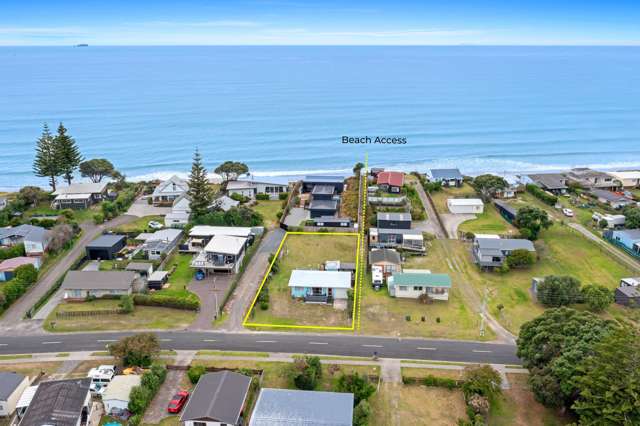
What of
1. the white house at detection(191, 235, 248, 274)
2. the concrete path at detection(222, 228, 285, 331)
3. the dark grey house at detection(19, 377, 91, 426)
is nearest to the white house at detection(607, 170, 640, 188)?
the concrete path at detection(222, 228, 285, 331)

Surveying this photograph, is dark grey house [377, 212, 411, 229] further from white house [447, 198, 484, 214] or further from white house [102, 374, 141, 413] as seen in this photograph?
white house [102, 374, 141, 413]

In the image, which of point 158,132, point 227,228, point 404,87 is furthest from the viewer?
point 404,87

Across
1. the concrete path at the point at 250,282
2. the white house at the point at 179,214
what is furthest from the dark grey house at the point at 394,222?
the white house at the point at 179,214

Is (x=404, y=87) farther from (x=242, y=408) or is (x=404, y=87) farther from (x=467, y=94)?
(x=242, y=408)

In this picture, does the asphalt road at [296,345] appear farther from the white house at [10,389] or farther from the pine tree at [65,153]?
the pine tree at [65,153]

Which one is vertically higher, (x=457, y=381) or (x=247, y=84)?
(x=247, y=84)

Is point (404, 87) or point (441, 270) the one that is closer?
point (441, 270)

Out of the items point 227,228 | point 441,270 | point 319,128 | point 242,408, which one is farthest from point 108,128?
point 242,408
